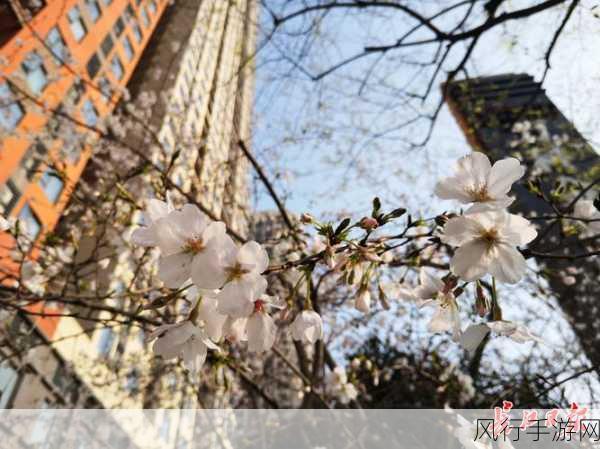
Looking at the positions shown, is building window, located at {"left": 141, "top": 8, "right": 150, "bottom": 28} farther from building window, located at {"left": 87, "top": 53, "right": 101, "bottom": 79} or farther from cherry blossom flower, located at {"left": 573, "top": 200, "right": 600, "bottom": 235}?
cherry blossom flower, located at {"left": 573, "top": 200, "right": 600, "bottom": 235}

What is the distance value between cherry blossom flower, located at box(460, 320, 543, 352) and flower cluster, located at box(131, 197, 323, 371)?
640 millimetres

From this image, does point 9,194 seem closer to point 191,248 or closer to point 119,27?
point 119,27

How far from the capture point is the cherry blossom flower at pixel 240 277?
1.08 meters

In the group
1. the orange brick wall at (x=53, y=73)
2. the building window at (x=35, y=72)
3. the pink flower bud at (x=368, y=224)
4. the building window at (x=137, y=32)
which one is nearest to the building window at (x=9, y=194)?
the orange brick wall at (x=53, y=73)

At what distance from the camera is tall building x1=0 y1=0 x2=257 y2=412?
15.5 feet

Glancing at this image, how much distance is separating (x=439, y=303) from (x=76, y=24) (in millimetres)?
24564

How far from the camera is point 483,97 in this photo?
5.90m

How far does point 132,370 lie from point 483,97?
9094 mm

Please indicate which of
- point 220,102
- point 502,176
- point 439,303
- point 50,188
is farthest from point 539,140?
point 50,188

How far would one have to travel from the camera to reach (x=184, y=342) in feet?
4.08

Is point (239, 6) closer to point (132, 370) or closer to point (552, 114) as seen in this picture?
point (552, 114)

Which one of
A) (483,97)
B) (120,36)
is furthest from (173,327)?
(120,36)

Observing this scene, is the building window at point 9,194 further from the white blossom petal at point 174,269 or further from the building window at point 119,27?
the white blossom petal at point 174,269

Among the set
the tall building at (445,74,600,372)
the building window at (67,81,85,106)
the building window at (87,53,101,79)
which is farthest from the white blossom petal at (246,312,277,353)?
the building window at (87,53,101,79)
